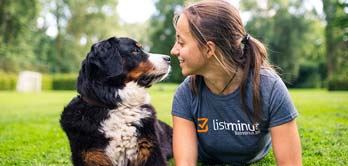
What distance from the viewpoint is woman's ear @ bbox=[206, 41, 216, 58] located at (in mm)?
3281

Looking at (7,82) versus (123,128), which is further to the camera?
(7,82)

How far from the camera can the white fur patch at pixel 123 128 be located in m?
3.72

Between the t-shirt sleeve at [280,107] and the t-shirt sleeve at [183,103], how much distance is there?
2.50 feet

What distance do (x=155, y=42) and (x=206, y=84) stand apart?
1468 inches

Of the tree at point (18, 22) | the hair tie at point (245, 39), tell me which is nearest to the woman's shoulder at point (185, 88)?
the hair tie at point (245, 39)

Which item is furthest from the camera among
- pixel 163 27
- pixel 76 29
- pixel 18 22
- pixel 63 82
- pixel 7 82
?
pixel 76 29

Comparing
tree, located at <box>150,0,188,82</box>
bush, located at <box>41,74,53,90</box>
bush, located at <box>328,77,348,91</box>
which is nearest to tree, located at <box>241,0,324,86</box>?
tree, located at <box>150,0,188,82</box>

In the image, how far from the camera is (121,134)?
3746mm

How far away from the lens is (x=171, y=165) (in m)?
4.52

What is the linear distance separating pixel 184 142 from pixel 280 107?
0.87 metres

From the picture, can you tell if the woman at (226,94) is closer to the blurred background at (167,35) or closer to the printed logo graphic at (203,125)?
the printed logo graphic at (203,125)

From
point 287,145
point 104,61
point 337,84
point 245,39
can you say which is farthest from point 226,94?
point 337,84

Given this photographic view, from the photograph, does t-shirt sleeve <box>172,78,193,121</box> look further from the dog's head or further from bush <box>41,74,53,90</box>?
bush <box>41,74,53,90</box>

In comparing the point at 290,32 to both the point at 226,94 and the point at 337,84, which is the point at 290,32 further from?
the point at 226,94
